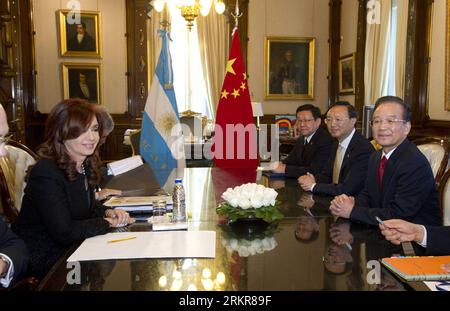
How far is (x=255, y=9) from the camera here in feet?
28.7

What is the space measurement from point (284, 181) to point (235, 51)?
2680 millimetres

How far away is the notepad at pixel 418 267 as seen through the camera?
4.46 feet

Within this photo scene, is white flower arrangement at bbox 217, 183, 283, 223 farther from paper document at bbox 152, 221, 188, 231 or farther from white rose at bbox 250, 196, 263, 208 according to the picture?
paper document at bbox 152, 221, 188, 231

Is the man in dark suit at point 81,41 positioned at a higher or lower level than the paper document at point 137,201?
higher

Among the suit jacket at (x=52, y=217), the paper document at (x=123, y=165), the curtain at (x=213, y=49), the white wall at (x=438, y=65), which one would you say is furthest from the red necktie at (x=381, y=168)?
the curtain at (x=213, y=49)

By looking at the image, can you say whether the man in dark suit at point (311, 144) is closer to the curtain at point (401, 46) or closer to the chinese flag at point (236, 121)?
the chinese flag at point (236, 121)

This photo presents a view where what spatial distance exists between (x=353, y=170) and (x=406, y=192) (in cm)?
77

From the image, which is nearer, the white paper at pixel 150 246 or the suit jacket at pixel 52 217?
the white paper at pixel 150 246

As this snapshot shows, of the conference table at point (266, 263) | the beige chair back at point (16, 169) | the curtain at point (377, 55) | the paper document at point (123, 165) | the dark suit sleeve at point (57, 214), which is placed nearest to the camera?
the conference table at point (266, 263)

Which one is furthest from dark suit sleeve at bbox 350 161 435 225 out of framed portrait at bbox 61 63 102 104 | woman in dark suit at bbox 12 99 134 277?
framed portrait at bbox 61 63 102 104

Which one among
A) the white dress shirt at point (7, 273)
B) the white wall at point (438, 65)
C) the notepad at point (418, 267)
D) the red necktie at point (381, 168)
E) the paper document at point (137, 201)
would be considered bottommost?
the white dress shirt at point (7, 273)

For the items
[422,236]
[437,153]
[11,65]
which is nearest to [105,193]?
[422,236]

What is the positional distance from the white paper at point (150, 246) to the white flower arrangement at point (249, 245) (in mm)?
68

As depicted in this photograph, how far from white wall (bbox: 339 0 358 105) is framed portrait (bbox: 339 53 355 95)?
4.6 inches
